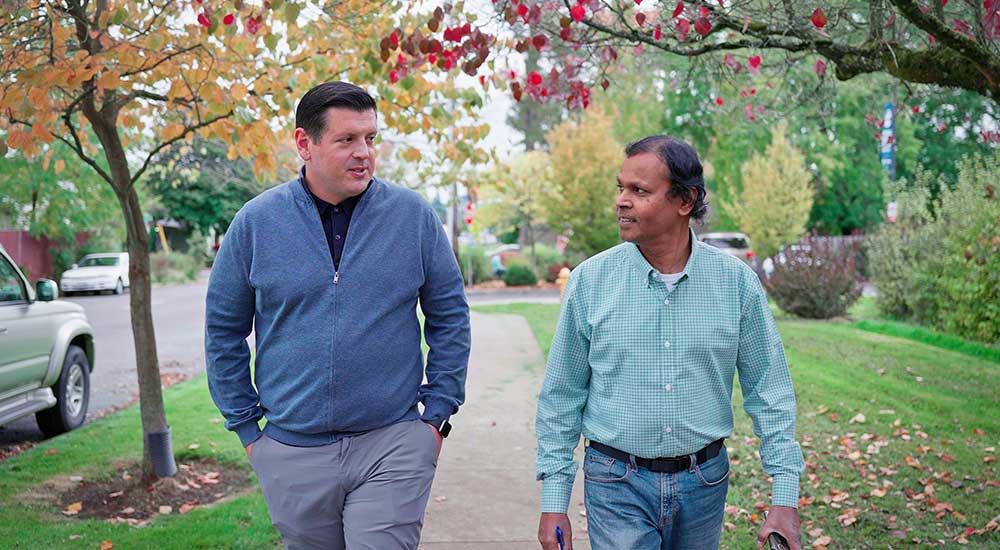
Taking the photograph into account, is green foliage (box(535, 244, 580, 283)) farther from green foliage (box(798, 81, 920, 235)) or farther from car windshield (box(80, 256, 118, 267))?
car windshield (box(80, 256, 118, 267))

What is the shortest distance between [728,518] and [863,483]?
138 cm

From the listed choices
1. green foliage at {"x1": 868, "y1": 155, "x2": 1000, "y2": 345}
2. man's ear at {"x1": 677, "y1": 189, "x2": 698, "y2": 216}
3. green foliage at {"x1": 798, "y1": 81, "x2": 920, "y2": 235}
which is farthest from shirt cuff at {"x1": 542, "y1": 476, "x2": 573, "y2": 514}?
green foliage at {"x1": 798, "y1": 81, "x2": 920, "y2": 235}

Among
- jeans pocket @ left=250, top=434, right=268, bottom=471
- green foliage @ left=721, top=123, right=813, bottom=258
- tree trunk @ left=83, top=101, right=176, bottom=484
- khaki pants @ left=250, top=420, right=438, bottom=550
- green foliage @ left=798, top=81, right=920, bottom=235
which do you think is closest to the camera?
khaki pants @ left=250, top=420, right=438, bottom=550

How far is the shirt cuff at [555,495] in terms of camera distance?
3012 millimetres

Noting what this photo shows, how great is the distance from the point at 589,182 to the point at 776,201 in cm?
695

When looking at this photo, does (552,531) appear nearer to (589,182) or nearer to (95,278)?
(589,182)

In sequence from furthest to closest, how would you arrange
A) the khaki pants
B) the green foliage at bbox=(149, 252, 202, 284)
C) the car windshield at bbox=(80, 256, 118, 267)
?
the green foliage at bbox=(149, 252, 202, 284) → the car windshield at bbox=(80, 256, 118, 267) → the khaki pants

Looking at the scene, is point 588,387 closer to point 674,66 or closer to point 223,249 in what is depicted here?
point 223,249

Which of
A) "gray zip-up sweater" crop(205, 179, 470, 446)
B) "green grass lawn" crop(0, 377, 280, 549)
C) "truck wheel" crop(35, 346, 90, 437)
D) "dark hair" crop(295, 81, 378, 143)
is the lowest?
"green grass lawn" crop(0, 377, 280, 549)

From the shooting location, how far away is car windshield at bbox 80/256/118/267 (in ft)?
113

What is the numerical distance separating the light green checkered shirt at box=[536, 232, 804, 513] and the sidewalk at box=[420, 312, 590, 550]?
2.60 meters

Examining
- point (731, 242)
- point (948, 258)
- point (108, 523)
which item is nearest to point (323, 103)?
point (108, 523)

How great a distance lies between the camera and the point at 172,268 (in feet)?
135

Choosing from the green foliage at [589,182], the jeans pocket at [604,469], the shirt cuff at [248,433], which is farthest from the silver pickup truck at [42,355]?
the green foliage at [589,182]
